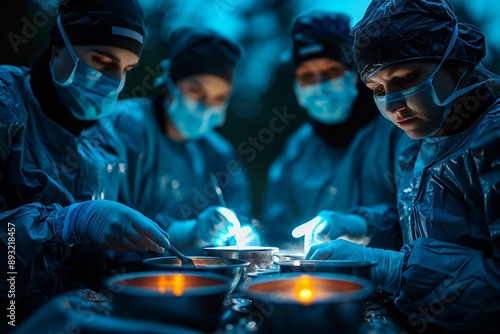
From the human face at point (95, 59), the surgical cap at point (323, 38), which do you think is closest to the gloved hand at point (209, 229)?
the human face at point (95, 59)

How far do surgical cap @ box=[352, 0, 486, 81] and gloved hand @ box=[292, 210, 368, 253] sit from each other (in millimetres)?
853

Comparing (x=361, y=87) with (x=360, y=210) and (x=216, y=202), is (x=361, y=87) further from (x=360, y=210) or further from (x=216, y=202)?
(x=216, y=202)

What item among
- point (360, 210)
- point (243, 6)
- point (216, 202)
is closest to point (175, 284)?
point (360, 210)

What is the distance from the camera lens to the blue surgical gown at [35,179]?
166 cm

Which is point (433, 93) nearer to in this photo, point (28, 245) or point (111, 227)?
point (111, 227)

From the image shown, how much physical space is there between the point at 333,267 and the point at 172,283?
54cm

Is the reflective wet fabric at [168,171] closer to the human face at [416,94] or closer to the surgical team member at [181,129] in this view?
the surgical team member at [181,129]

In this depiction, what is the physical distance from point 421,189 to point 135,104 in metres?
2.42

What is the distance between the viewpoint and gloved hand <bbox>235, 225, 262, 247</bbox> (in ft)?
7.79

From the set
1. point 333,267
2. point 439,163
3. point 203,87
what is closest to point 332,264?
point 333,267

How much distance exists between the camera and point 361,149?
294 cm

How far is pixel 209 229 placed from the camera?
2498mm

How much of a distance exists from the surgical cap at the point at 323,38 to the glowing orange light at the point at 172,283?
7.30 feet

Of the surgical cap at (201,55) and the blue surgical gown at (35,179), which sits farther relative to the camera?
the surgical cap at (201,55)
